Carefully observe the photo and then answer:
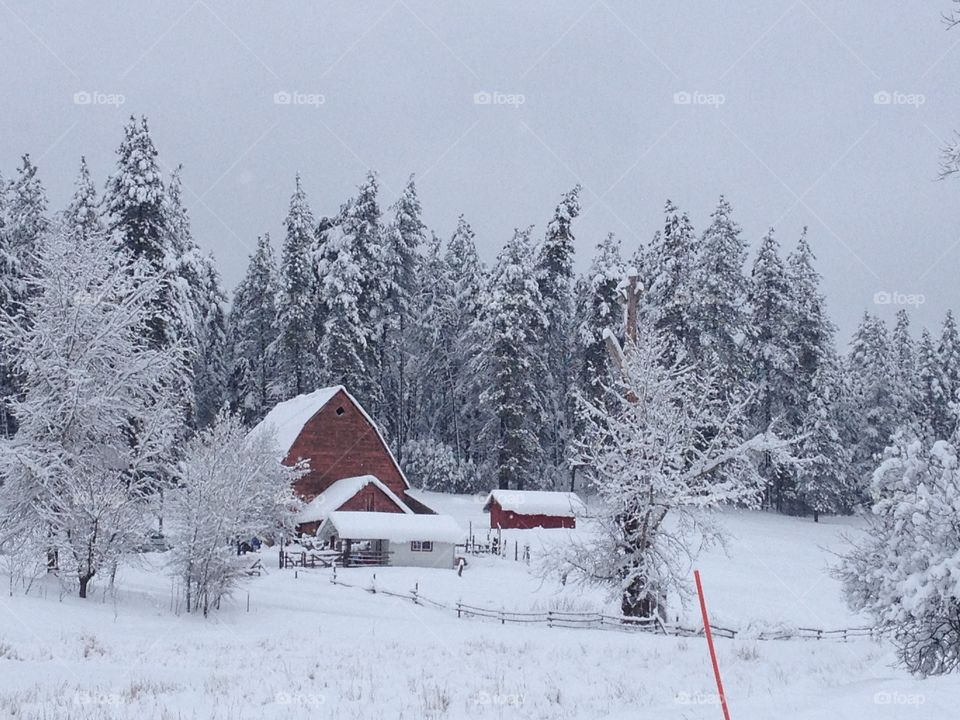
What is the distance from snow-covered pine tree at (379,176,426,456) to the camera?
60031 millimetres

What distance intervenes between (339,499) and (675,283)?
24.0 m

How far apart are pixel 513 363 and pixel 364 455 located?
451 inches

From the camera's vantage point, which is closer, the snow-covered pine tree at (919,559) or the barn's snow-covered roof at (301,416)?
the snow-covered pine tree at (919,559)

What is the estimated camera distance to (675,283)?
2061 inches

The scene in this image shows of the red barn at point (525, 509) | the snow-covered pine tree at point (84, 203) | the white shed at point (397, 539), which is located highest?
the snow-covered pine tree at point (84, 203)

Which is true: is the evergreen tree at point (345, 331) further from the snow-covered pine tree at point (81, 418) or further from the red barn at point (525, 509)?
the snow-covered pine tree at point (81, 418)

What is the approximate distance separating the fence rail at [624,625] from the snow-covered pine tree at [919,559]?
8.23 meters

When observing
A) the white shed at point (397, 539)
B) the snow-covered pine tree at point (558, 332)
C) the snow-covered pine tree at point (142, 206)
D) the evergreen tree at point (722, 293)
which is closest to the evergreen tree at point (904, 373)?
the evergreen tree at point (722, 293)

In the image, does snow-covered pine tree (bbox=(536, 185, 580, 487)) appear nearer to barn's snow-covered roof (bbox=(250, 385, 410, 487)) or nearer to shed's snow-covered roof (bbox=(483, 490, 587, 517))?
shed's snow-covered roof (bbox=(483, 490, 587, 517))

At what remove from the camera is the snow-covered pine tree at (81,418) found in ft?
80.7

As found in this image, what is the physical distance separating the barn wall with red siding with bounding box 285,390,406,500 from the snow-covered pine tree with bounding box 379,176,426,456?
1145 cm

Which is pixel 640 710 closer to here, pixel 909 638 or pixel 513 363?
pixel 909 638

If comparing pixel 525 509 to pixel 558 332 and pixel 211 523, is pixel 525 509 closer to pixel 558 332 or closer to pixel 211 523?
pixel 558 332

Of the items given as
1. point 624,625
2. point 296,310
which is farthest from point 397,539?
point 296,310
